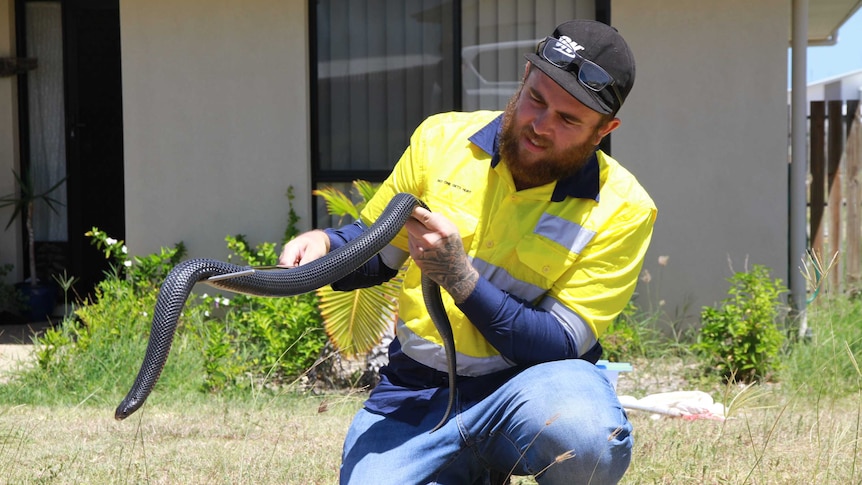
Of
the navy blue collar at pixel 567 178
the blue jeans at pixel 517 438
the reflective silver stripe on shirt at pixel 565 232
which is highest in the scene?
the navy blue collar at pixel 567 178

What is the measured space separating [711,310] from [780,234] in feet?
3.23

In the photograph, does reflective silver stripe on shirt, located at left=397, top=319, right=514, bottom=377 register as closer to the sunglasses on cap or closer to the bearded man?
the bearded man

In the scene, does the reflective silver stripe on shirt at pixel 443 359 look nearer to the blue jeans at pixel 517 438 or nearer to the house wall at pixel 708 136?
the blue jeans at pixel 517 438

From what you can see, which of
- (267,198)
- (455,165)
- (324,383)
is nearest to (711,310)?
(324,383)

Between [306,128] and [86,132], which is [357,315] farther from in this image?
[86,132]

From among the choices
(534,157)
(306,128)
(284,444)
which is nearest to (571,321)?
(534,157)

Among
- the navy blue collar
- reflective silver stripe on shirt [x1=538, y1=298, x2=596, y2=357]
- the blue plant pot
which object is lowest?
the blue plant pot

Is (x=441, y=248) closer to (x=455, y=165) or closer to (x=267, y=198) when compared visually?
(x=455, y=165)

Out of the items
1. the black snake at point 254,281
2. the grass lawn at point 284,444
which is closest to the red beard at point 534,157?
the black snake at point 254,281

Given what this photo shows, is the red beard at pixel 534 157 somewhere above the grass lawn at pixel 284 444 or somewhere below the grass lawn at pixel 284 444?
above

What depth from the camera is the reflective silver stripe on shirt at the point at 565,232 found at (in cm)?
304

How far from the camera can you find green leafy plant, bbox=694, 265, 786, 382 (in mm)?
6129

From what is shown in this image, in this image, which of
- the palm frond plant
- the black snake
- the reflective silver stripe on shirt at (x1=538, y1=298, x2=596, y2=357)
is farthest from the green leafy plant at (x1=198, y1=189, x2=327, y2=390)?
the black snake

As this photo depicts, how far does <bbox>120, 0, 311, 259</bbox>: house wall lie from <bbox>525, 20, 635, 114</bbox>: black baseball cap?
4.30 metres
